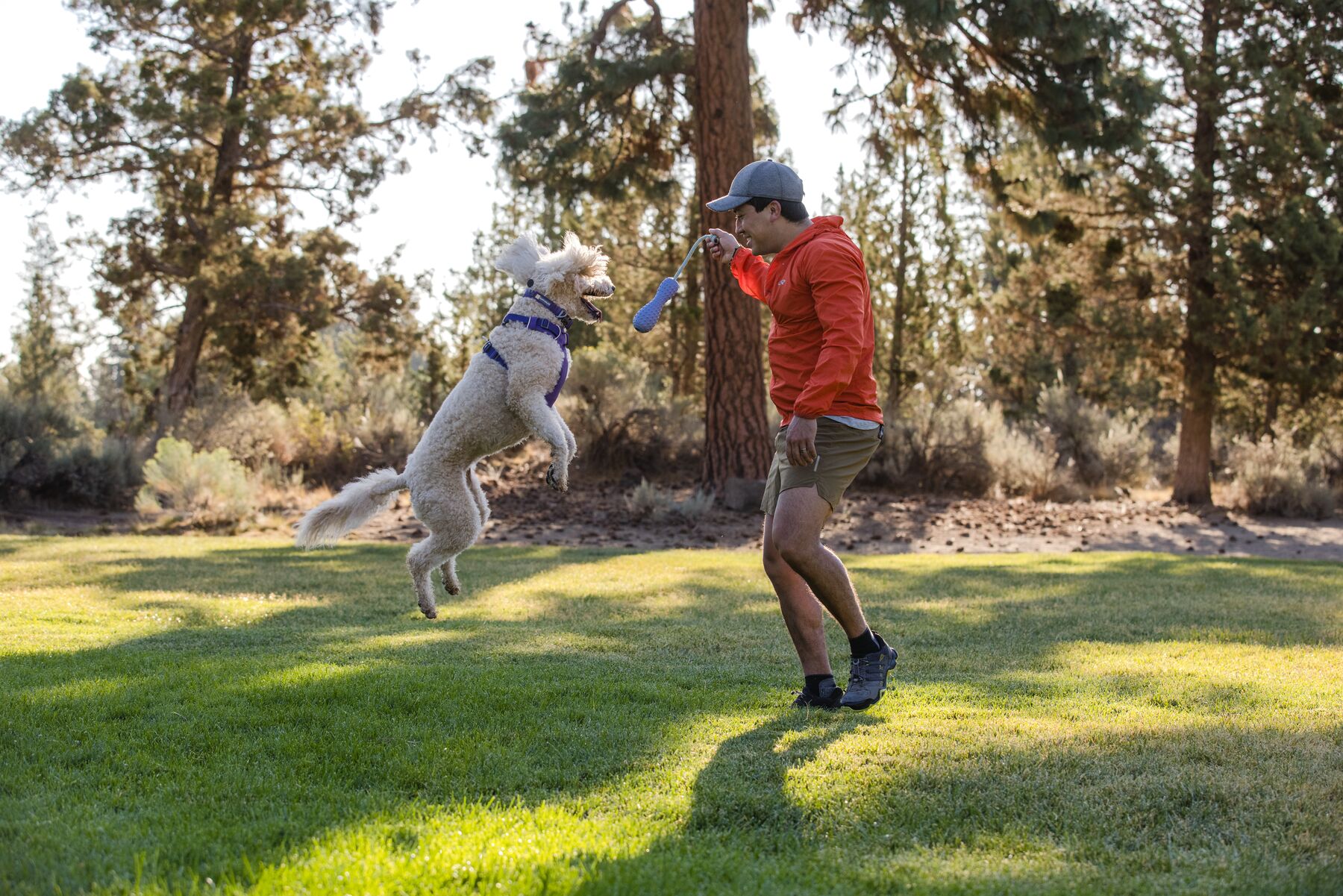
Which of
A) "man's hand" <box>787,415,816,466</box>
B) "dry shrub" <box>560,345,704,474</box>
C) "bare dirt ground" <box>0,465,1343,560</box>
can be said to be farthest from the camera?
"dry shrub" <box>560,345,704,474</box>

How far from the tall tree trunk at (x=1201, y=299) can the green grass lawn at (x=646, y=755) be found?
10.2 metres

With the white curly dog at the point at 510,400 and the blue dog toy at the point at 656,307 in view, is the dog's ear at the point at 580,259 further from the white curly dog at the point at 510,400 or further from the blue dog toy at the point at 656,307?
the blue dog toy at the point at 656,307

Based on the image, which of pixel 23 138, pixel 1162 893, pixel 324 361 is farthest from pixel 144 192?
pixel 1162 893

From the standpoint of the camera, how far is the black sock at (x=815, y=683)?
15.6ft

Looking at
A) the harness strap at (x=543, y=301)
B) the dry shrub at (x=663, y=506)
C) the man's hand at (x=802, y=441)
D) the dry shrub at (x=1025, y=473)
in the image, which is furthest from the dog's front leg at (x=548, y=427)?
the dry shrub at (x=1025, y=473)

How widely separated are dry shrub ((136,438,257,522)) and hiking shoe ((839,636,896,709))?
38.6ft

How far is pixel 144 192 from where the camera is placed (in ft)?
68.3

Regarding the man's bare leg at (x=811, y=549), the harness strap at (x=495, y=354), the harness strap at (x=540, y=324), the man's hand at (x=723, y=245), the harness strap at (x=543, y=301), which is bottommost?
the man's bare leg at (x=811, y=549)

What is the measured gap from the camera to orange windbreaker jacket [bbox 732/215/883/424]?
14.3 ft

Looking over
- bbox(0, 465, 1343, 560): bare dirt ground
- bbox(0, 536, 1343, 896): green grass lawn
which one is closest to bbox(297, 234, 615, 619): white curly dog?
bbox(0, 536, 1343, 896): green grass lawn

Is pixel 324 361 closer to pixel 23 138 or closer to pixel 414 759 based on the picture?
pixel 23 138

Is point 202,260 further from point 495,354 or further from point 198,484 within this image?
point 495,354

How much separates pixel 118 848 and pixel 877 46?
14.8 meters

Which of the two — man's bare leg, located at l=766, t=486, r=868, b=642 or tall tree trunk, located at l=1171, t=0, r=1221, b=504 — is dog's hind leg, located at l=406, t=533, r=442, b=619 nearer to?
man's bare leg, located at l=766, t=486, r=868, b=642
